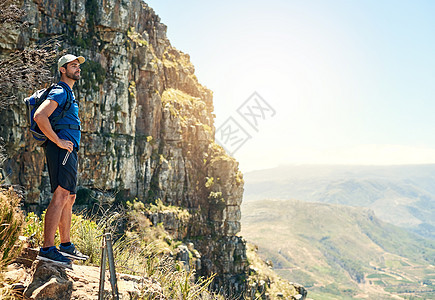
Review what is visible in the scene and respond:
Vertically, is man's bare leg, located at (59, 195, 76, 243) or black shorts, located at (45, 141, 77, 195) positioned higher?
black shorts, located at (45, 141, 77, 195)

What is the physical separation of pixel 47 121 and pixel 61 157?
0.59 meters

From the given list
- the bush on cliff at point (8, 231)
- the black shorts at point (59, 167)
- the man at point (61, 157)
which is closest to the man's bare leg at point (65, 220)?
the man at point (61, 157)

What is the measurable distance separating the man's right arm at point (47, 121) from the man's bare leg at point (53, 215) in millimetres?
708

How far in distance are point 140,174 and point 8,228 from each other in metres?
39.5

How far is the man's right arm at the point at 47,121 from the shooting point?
15.3ft

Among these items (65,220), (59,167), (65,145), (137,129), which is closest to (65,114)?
(65,145)

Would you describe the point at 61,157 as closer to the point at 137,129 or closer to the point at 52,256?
the point at 52,256

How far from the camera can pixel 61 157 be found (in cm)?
492

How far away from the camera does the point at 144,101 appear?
46281 millimetres

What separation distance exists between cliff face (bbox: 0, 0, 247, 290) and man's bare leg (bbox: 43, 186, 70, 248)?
24.2 meters

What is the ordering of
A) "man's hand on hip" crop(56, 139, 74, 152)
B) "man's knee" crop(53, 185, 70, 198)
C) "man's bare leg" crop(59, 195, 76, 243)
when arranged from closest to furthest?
"man's hand on hip" crop(56, 139, 74, 152) < "man's knee" crop(53, 185, 70, 198) < "man's bare leg" crop(59, 195, 76, 243)

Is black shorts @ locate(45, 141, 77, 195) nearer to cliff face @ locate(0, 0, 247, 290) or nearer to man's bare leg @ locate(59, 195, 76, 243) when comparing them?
man's bare leg @ locate(59, 195, 76, 243)

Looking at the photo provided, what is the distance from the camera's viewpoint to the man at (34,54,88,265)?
4.73 metres

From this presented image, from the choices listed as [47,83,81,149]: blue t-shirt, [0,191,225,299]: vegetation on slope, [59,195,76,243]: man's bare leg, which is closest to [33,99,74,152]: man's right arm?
[47,83,81,149]: blue t-shirt
